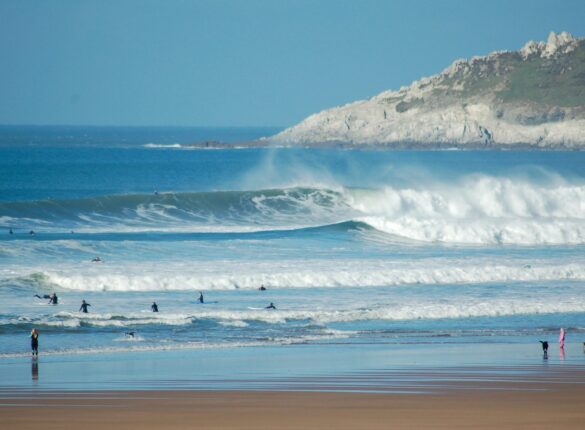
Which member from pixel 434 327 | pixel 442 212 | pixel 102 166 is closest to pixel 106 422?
pixel 434 327

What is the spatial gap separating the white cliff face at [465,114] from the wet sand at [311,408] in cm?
11780

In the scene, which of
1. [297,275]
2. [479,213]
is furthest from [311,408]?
[479,213]

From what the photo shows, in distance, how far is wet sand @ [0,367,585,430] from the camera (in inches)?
502

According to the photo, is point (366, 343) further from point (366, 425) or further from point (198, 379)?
point (366, 425)

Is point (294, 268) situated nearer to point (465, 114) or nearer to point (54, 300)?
point (54, 300)

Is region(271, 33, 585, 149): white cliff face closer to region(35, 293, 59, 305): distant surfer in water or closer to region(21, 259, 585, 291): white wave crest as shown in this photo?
region(21, 259, 585, 291): white wave crest

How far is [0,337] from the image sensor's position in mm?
20891

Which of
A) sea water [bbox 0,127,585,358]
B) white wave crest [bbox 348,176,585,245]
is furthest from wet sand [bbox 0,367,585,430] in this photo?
white wave crest [bbox 348,176,585,245]

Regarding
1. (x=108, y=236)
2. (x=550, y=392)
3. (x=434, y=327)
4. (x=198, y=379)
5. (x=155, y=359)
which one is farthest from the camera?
(x=108, y=236)

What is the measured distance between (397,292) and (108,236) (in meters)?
13.9

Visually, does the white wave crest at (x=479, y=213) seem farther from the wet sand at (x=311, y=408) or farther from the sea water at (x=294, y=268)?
the wet sand at (x=311, y=408)

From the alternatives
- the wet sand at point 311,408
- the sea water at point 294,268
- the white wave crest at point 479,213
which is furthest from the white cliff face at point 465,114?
the wet sand at point 311,408

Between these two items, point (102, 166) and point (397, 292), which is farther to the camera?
point (102, 166)

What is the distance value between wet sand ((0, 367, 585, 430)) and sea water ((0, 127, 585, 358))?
5234 millimetres
